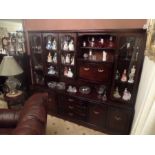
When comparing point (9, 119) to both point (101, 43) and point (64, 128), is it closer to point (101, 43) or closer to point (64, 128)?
point (64, 128)

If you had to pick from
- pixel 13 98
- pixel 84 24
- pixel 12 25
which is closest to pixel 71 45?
pixel 84 24

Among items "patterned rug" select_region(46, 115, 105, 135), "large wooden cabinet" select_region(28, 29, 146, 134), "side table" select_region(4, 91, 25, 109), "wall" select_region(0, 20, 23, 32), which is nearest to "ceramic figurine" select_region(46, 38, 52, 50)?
"large wooden cabinet" select_region(28, 29, 146, 134)

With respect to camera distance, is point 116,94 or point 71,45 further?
point 71,45

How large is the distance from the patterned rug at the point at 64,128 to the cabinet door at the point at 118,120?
27 cm

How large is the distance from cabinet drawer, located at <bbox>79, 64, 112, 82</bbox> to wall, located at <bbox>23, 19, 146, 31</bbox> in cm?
65

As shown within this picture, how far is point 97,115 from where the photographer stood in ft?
7.71

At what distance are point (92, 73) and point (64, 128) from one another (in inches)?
44.0

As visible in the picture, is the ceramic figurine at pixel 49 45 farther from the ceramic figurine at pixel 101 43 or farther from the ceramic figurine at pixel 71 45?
the ceramic figurine at pixel 101 43

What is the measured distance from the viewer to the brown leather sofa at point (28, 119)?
120 cm

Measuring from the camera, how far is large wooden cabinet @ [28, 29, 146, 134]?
6.57ft

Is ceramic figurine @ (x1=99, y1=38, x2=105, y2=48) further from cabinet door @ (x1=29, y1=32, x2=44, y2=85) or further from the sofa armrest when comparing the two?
the sofa armrest
